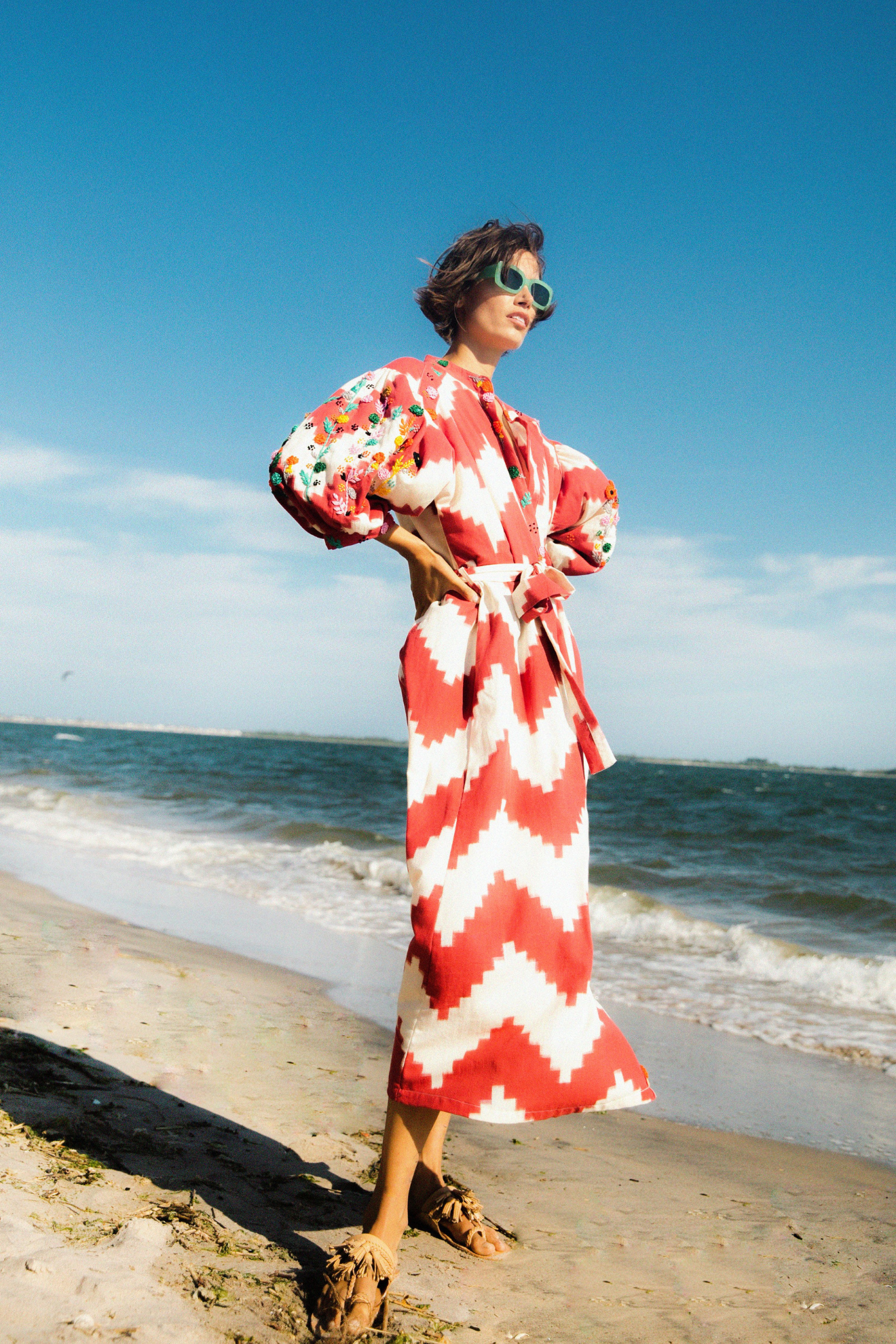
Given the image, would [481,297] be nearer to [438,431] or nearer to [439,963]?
Result: [438,431]

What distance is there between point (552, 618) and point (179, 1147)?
1.49 m

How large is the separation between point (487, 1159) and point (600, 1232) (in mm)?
473

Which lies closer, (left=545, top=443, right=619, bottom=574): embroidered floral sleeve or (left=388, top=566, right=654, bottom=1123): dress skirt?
(left=388, top=566, right=654, bottom=1123): dress skirt

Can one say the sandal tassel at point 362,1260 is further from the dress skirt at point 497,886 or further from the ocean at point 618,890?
the ocean at point 618,890

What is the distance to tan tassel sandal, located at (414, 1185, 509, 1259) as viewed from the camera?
186cm

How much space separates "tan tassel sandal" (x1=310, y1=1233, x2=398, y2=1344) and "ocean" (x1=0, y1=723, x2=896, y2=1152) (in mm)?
2438

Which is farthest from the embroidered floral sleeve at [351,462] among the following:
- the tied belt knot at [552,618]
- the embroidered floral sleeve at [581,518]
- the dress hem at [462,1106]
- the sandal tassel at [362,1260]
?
the sandal tassel at [362,1260]

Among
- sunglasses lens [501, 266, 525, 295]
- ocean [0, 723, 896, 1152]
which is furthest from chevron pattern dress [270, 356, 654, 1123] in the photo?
ocean [0, 723, 896, 1152]

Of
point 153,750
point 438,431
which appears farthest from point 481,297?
point 153,750

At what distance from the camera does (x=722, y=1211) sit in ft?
7.43

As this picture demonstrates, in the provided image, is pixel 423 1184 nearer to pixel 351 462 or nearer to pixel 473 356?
pixel 351 462

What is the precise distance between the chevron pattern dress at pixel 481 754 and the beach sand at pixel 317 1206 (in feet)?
1.33

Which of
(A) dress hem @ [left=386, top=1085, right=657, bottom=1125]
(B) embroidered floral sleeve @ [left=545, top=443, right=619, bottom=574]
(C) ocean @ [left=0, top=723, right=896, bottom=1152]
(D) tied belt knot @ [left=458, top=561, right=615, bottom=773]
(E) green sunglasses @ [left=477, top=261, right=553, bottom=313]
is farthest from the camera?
(C) ocean @ [left=0, top=723, right=896, bottom=1152]

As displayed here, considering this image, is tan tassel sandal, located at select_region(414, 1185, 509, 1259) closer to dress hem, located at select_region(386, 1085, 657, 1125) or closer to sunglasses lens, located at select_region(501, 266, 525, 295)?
dress hem, located at select_region(386, 1085, 657, 1125)
